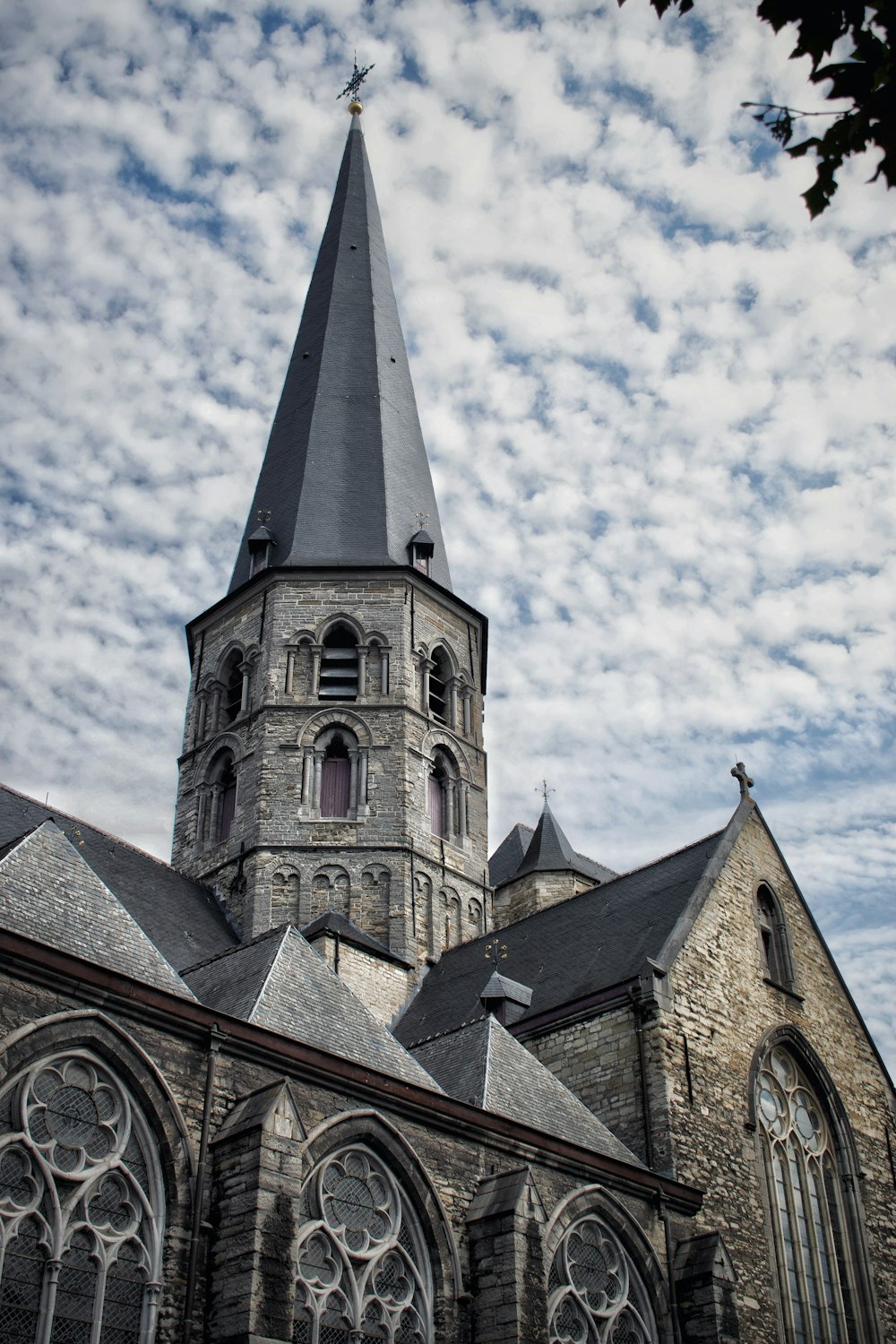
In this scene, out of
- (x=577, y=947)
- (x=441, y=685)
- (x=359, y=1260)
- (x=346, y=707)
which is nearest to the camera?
(x=359, y=1260)

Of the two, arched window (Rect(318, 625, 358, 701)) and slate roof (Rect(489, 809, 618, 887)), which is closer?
arched window (Rect(318, 625, 358, 701))

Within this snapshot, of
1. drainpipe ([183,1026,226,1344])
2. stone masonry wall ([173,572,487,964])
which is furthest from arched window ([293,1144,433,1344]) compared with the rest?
stone masonry wall ([173,572,487,964])

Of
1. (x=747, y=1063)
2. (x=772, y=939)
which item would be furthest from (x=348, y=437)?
(x=747, y=1063)

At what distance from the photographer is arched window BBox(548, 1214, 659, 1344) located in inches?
454

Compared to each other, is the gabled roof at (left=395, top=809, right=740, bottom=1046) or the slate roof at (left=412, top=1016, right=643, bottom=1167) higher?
the gabled roof at (left=395, top=809, right=740, bottom=1046)

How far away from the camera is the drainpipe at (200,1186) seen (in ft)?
30.5

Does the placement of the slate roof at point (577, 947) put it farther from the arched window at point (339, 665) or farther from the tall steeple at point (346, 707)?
the arched window at point (339, 665)

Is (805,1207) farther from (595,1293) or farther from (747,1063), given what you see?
(595,1293)

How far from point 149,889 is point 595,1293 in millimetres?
9042

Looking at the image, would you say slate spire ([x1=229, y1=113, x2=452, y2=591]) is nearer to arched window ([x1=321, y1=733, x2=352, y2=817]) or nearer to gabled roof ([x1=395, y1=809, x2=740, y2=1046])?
arched window ([x1=321, y1=733, x2=352, y2=817])

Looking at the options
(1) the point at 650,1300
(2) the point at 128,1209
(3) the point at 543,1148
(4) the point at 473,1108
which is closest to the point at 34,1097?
(2) the point at 128,1209

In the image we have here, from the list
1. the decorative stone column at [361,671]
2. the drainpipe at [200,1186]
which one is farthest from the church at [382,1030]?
the decorative stone column at [361,671]

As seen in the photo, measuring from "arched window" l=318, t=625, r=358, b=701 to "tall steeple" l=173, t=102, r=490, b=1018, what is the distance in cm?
4

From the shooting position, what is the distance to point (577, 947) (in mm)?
17422
